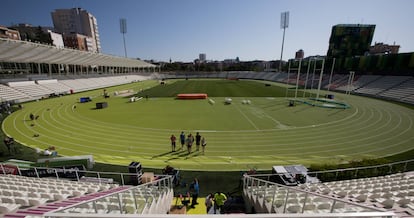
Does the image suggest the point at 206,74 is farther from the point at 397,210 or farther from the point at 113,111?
the point at 397,210

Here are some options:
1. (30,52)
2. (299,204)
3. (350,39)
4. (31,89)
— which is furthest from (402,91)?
(31,89)

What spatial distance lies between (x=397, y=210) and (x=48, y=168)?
15580 mm

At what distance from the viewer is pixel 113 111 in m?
29.0

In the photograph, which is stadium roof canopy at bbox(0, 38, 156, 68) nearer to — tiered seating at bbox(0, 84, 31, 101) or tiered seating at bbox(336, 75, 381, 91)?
tiered seating at bbox(0, 84, 31, 101)

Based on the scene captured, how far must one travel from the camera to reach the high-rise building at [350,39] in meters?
60.8

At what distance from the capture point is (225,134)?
63.5 ft

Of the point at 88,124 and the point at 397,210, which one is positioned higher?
the point at 397,210

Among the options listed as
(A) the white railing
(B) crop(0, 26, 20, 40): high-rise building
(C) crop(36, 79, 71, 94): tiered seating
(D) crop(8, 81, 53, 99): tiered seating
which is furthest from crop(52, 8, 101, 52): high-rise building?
(A) the white railing

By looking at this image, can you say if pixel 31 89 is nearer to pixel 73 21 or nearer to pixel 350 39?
pixel 350 39

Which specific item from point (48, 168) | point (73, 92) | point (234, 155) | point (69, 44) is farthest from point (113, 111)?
point (69, 44)

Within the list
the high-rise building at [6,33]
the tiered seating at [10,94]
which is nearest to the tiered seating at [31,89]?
the tiered seating at [10,94]

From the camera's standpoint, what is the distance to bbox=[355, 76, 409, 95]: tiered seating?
46256mm

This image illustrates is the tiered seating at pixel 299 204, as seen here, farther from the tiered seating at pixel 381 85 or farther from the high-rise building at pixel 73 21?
the high-rise building at pixel 73 21

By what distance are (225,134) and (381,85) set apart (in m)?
51.5
